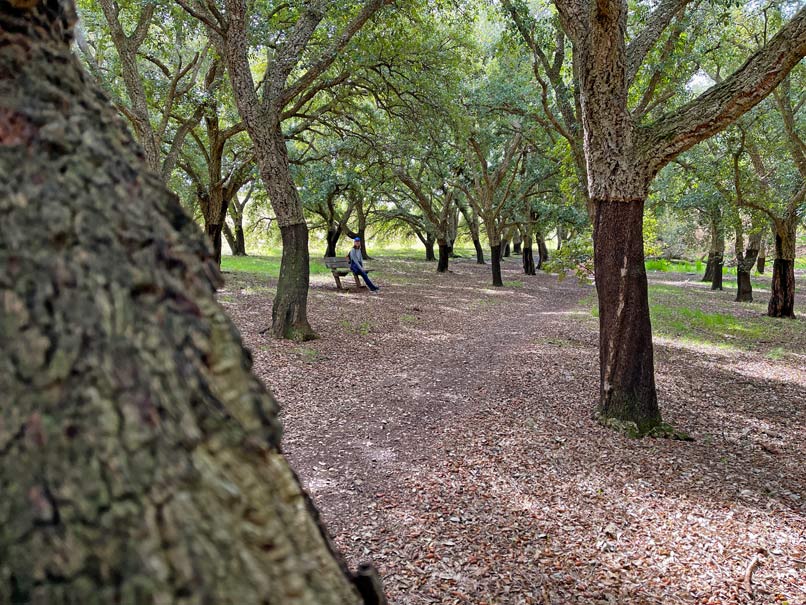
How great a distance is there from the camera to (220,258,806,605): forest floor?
9.64ft

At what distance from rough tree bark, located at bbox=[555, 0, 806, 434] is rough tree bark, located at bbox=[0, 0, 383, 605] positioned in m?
4.63

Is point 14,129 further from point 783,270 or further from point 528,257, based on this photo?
point 528,257

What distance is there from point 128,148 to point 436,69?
9.78 metres

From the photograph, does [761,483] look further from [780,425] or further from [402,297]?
[402,297]

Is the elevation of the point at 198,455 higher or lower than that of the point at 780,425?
higher

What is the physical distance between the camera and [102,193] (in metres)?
0.92

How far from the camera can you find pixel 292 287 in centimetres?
809

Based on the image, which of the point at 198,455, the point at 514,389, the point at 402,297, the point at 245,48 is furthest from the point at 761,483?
the point at 402,297

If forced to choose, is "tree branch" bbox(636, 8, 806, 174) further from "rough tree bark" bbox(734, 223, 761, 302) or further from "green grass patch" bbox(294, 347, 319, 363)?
"rough tree bark" bbox(734, 223, 761, 302)

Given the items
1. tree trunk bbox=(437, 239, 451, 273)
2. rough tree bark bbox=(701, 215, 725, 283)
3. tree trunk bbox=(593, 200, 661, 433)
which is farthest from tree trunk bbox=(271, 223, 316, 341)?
tree trunk bbox=(437, 239, 451, 273)

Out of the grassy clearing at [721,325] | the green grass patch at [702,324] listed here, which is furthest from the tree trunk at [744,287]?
the green grass patch at [702,324]

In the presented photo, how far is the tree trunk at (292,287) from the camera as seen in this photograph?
317 inches

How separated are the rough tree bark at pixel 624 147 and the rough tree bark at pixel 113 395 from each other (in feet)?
15.2

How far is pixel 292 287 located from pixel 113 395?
7.45 m
